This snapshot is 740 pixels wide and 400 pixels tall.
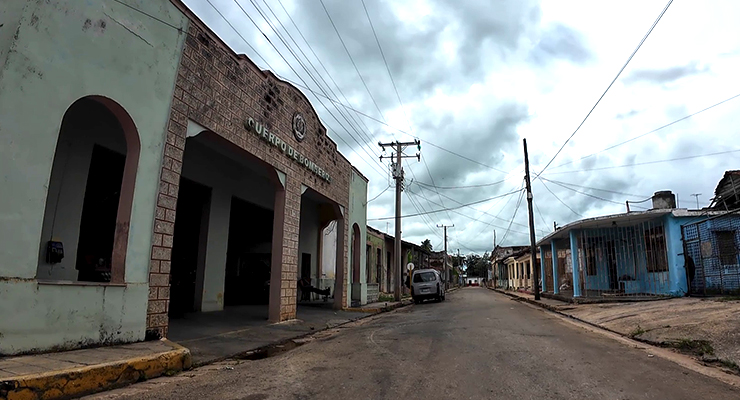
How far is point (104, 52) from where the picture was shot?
265 inches

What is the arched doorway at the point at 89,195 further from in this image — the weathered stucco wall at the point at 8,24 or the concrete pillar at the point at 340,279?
the concrete pillar at the point at 340,279

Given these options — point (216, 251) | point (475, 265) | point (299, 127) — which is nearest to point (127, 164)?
point (299, 127)

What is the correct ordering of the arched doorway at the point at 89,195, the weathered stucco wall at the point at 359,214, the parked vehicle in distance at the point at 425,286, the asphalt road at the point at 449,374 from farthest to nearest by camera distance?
the parked vehicle in distance at the point at 425,286, the weathered stucco wall at the point at 359,214, the arched doorway at the point at 89,195, the asphalt road at the point at 449,374

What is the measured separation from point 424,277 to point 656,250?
1186cm

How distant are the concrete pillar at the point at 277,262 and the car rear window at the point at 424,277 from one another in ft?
47.3

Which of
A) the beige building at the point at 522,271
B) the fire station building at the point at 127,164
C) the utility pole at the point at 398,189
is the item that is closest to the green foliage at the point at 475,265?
the beige building at the point at 522,271

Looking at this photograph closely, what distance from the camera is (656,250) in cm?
1702

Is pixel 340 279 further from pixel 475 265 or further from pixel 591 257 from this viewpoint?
pixel 475 265

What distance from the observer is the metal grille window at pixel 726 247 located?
46.6 feet

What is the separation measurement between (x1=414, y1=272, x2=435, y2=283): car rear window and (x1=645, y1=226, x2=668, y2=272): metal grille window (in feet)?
36.4

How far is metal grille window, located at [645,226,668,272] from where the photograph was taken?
54.6ft

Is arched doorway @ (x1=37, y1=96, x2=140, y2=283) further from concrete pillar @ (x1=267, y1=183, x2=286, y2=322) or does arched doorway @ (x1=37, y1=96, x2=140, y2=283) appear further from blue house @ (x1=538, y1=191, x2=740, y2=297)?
blue house @ (x1=538, y1=191, x2=740, y2=297)

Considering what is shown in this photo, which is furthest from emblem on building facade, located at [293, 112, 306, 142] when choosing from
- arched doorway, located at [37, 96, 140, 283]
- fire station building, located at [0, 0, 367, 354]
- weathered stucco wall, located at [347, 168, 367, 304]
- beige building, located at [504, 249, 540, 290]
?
beige building, located at [504, 249, 540, 290]

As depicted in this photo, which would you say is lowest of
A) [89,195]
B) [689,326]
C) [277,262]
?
[689,326]
